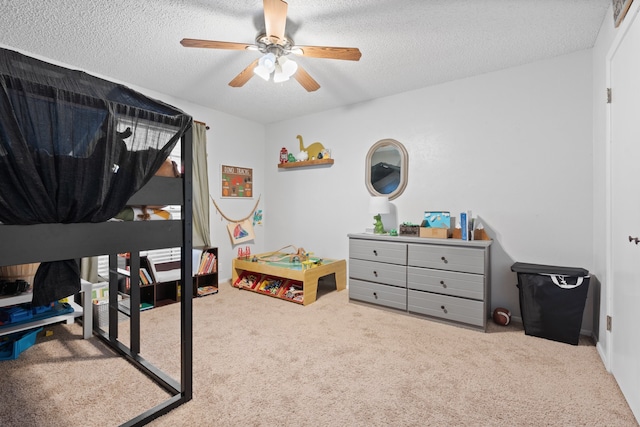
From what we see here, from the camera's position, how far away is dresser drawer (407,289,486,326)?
2578 millimetres

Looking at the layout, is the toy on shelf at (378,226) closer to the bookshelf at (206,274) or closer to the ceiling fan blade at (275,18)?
the bookshelf at (206,274)

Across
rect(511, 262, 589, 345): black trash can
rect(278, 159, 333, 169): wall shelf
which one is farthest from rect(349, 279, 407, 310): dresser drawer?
rect(278, 159, 333, 169): wall shelf

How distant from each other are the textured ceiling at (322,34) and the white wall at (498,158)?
0.77ft

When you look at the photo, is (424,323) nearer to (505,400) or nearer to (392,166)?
(505,400)

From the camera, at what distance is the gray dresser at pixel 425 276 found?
8.49ft

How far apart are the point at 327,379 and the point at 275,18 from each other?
219 centimetres

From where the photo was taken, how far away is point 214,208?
404cm

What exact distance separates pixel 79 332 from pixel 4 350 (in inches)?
18.4

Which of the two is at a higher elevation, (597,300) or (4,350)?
(597,300)

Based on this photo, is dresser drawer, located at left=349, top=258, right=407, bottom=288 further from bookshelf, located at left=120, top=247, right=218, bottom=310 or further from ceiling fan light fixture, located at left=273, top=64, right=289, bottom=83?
ceiling fan light fixture, located at left=273, top=64, right=289, bottom=83

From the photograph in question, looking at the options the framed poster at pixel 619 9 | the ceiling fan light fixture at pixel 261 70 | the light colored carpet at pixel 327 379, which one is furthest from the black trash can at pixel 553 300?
the ceiling fan light fixture at pixel 261 70

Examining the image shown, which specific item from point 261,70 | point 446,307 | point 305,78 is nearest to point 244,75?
point 261,70

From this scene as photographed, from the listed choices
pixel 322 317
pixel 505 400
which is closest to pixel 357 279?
pixel 322 317

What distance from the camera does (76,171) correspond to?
1213 mm
